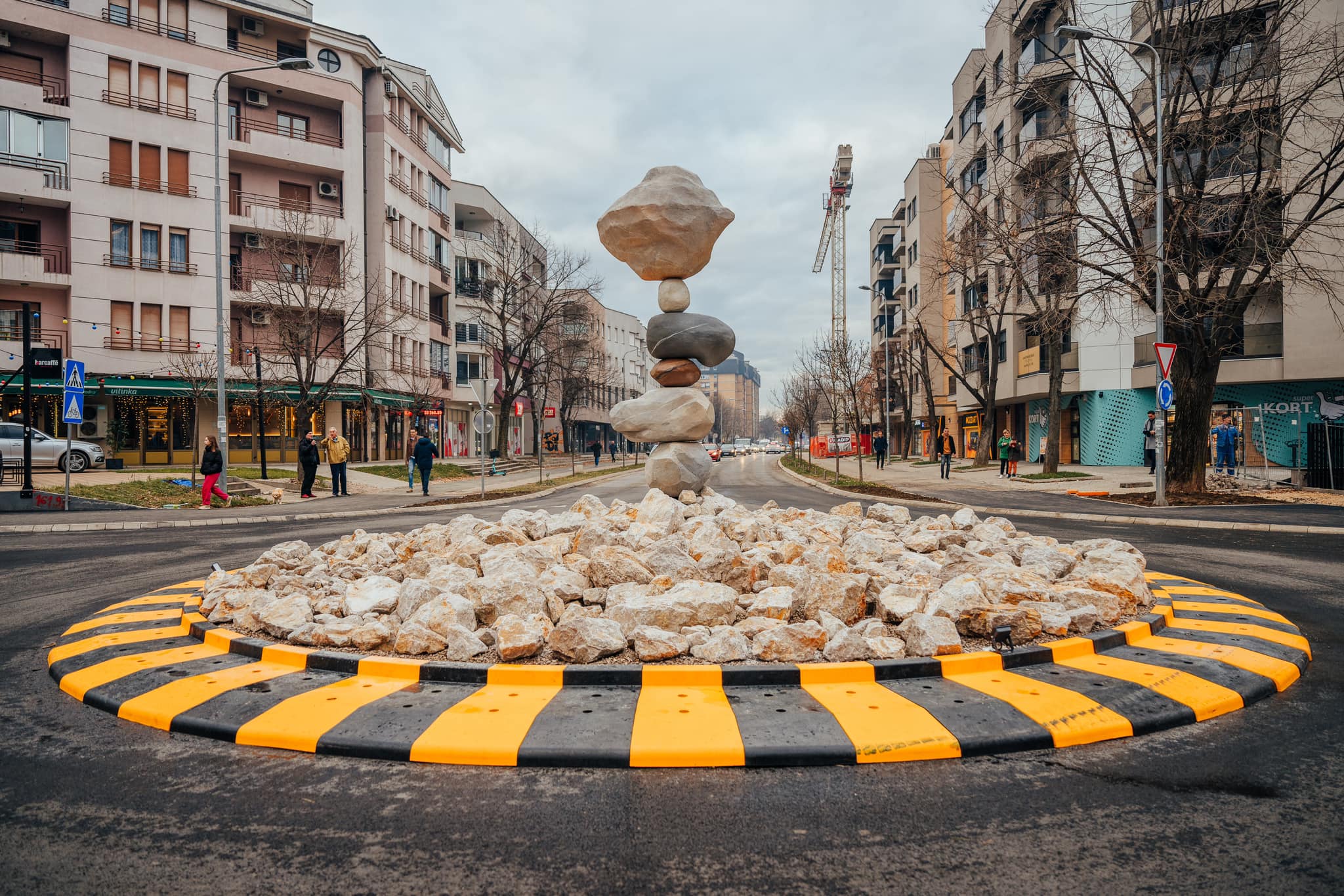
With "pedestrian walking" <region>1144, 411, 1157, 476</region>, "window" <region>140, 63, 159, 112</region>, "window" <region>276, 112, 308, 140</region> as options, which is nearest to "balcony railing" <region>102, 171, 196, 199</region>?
"window" <region>140, 63, 159, 112</region>

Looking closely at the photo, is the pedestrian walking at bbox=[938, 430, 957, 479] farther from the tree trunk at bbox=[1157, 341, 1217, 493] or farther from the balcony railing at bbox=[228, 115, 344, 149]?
the balcony railing at bbox=[228, 115, 344, 149]

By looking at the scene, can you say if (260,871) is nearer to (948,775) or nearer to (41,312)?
(948,775)

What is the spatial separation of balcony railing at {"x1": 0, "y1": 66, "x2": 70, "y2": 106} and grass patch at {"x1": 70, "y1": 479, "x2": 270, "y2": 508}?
20.8m

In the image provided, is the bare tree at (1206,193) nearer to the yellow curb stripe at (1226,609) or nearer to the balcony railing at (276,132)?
the yellow curb stripe at (1226,609)

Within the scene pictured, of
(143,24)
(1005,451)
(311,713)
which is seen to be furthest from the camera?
(143,24)

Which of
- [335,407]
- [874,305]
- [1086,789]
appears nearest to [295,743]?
[1086,789]

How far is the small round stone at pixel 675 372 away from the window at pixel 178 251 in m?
30.9

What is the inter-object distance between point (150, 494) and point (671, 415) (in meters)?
16.1

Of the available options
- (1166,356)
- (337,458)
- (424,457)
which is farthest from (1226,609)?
(337,458)

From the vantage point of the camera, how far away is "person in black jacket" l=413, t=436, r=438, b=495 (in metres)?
22.5

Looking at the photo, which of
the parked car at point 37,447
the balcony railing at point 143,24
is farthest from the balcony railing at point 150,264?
the parked car at point 37,447

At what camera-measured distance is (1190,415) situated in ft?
56.2

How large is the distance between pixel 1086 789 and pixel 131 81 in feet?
134

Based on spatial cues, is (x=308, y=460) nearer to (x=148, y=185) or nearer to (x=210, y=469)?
(x=210, y=469)
